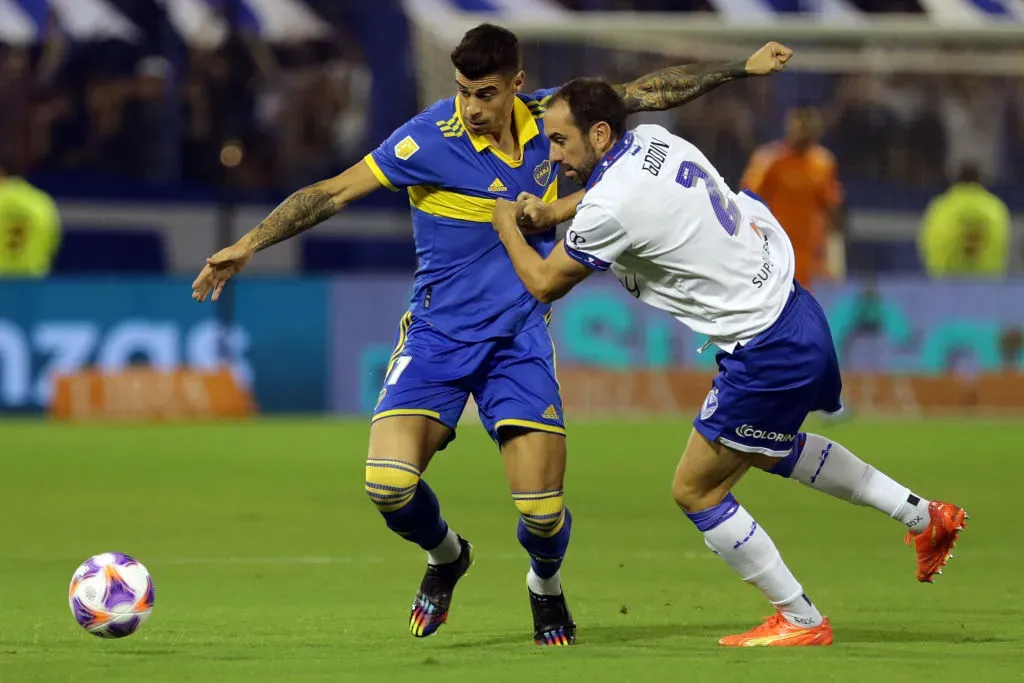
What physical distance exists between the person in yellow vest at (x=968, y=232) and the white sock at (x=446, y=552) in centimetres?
1344

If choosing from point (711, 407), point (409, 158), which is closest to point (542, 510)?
point (711, 407)

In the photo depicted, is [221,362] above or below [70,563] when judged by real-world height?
below

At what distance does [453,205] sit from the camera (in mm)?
7504

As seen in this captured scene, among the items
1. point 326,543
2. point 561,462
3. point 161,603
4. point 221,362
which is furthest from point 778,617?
point 221,362

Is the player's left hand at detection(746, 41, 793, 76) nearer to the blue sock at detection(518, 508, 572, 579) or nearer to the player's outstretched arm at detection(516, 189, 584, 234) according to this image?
the player's outstretched arm at detection(516, 189, 584, 234)

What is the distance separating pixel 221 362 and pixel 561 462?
11.1 m

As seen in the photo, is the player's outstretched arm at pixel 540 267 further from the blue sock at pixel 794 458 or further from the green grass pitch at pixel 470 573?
the green grass pitch at pixel 470 573

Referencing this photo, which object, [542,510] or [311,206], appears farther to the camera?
[311,206]

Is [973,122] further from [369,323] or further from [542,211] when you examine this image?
[542,211]

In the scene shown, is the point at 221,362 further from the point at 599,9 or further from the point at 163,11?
the point at 599,9

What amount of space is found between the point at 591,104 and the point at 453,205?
3.43 feet

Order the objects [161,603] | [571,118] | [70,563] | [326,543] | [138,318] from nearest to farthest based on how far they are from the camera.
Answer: [571,118] → [161,603] → [70,563] → [326,543] → [138,318]

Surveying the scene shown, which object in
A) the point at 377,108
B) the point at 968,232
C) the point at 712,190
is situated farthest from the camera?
the point at 377,108

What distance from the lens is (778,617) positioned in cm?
701
